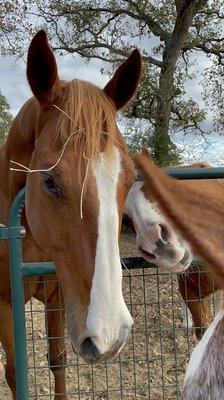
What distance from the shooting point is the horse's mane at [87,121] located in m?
1.92

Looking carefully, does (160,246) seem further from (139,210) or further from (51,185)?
(51,185)

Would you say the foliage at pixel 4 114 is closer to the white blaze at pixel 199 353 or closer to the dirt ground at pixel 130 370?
the dirt ground at pixel 130 370

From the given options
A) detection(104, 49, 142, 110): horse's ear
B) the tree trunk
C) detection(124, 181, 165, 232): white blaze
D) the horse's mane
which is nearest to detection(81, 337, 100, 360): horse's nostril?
the horse's mane

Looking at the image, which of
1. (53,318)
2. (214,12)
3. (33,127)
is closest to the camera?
(33,127)

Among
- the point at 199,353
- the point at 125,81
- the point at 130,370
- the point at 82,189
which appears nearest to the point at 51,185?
the point at 82,189

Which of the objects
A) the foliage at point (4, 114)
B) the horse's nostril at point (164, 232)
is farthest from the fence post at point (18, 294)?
the foliage at point (4, 114)

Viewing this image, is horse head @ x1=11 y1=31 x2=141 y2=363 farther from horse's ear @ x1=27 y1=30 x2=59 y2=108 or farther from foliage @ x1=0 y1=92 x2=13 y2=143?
foliage @ x1=0 y1=92 x2=13 y2=143

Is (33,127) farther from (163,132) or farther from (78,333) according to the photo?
(163,132)

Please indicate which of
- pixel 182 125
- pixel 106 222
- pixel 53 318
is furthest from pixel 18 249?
pixel 182 125

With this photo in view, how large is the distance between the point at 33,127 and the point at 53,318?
1.31 m

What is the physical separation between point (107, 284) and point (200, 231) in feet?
3.48

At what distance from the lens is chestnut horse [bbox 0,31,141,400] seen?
5.62 feet

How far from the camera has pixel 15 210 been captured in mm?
2059

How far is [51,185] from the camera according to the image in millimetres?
1908
